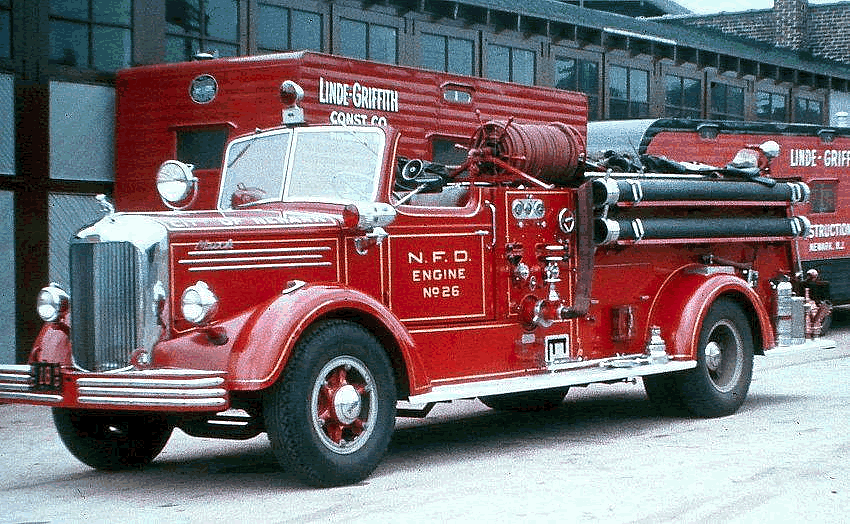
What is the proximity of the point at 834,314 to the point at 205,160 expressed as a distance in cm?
1168

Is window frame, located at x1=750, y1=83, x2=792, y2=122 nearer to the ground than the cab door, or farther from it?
farther from it

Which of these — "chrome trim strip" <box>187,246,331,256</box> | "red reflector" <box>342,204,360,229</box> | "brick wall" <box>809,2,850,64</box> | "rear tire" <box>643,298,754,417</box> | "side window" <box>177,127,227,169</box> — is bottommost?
"rear tire" <box>643,298,754,417</box>

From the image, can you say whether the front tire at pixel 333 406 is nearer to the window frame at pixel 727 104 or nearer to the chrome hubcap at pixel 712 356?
the chrome hubcap at pixel 712 356

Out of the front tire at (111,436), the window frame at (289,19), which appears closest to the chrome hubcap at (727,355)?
the front tire at (111,436)

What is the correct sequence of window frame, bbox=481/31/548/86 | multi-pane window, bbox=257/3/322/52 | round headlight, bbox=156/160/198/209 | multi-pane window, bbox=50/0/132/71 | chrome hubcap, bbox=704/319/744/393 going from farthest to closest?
1. window frame, bbox=481/31/548/86
2. multi-pane window, bbox=257/3/322/52
3. multi-pane window, bbox=50/0/132/71
4. chrome hubcap, bbox=704/319/744/393
5. round headlight, bbox=156/160/198/209

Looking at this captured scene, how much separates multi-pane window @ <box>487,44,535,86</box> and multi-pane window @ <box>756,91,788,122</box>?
938 cm

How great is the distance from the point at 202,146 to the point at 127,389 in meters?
7.36

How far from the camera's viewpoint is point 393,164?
8602mm

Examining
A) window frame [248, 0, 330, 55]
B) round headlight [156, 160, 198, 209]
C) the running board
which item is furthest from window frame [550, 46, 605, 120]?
round headlight [156, 160, 198, 209]

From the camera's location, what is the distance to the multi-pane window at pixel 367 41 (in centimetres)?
1952

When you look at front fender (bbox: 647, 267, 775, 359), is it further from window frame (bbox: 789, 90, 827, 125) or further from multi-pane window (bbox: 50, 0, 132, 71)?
window frame (bbox: 789, 90, 827, 125)

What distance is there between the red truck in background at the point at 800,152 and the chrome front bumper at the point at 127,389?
10046mm

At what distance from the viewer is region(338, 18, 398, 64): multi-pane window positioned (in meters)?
19.5

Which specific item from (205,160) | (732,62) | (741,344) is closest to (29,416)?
(205,160)
